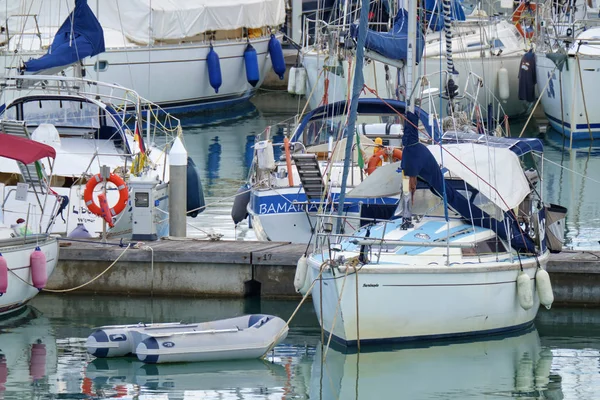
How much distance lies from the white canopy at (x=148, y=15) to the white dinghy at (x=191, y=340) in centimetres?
2246

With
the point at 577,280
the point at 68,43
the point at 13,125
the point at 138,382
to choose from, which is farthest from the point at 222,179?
the point at 138,382

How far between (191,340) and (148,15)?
2436 cm

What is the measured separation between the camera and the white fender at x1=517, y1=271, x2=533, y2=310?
15852 millimetres

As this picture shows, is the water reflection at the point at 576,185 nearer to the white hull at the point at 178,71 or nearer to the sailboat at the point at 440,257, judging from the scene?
the sailboat at the point at 440,257

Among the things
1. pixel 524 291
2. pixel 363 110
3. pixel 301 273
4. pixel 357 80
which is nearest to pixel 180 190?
pixel 363 110

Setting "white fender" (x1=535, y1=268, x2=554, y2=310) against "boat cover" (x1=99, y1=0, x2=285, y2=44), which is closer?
"white fender" (x1=535, y1=268, x2=554, y2=310)

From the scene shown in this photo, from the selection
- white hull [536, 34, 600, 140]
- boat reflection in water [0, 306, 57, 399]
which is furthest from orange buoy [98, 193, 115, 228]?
white hull [536, 34, 600, 140]

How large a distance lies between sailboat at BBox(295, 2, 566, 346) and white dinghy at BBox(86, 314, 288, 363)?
718 mm

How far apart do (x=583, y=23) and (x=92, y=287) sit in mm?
22220

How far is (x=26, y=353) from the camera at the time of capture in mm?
15953

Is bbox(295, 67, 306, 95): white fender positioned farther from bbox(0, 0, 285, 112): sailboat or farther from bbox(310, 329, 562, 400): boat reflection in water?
bbox(310, 329, 562, 400): boat reflection in water

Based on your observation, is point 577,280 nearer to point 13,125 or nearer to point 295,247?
point 295,247

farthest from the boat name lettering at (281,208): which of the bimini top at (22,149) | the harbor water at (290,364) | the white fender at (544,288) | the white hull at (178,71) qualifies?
the white hull at (178,71)

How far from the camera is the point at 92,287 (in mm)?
18188
